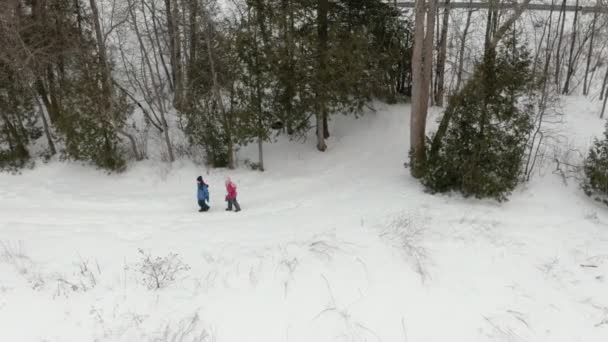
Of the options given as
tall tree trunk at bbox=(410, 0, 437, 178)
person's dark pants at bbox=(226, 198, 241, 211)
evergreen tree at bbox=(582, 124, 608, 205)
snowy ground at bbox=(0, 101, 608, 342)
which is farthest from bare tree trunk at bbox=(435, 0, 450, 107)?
person's dark pants at bbox=(226, 198, 241, 211)

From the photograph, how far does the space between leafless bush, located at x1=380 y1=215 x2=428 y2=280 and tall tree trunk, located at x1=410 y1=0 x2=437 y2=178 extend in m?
3.07

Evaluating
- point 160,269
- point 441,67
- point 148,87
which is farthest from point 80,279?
point 441,67

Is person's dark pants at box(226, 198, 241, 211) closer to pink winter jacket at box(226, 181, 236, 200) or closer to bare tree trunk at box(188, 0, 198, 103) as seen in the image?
pink winter jacket at box(226, 181, 236, 200)

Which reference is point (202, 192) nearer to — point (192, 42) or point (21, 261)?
point (21, 261)

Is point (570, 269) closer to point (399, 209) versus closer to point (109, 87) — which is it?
point (399, 209)

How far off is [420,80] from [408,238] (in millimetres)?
5900

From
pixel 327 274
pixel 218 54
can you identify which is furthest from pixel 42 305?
pixel 218 54

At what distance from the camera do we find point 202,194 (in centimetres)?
1105

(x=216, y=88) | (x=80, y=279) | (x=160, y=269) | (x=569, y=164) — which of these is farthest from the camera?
(x=216, y=88)

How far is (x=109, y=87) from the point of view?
1315 cm

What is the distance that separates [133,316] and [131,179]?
890 cm

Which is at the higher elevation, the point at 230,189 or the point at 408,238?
the point at 230,189

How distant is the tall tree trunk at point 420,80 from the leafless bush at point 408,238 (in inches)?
121

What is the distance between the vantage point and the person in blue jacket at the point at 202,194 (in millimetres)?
11000
